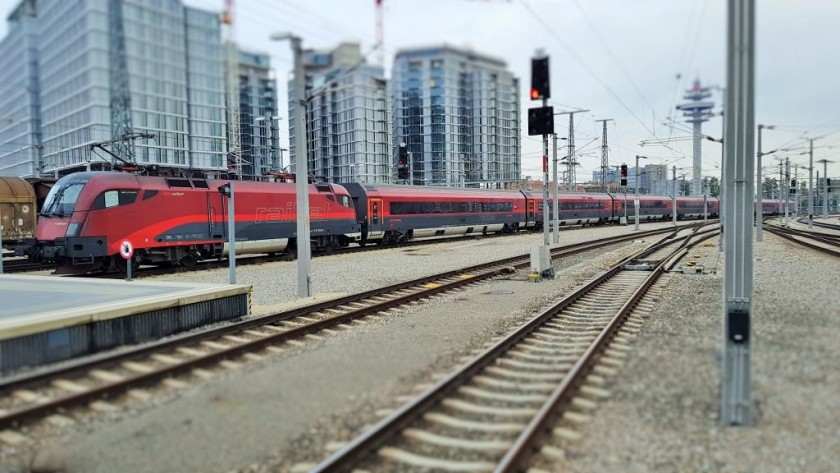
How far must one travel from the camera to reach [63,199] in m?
17.3

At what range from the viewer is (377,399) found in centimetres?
643

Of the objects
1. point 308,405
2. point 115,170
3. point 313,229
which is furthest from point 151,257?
point 308,405

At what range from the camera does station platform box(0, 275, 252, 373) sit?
24.6ft

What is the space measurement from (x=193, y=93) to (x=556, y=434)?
18.7ft

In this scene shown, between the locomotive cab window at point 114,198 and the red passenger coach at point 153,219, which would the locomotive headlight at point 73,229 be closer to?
the red passenger coach at point 153,219

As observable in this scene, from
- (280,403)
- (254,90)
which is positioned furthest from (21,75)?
(280,403)

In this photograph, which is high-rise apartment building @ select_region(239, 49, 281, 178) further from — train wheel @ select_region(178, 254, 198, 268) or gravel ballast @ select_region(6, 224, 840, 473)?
train wheel @ select_region(178, 254, 198, 268)

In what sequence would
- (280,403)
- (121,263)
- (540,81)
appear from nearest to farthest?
(280,403), (540,81), (121,263)

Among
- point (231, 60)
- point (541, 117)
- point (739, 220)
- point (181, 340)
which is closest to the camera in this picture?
point (739, 220)

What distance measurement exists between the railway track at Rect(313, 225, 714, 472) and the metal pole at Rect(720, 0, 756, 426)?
1370mm

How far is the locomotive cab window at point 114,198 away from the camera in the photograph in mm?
16953

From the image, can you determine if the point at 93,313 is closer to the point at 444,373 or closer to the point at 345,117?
the point at 444,373

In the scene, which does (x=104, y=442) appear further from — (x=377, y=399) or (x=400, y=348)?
(x=400, y=348)

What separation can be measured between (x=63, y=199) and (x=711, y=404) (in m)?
17.9
